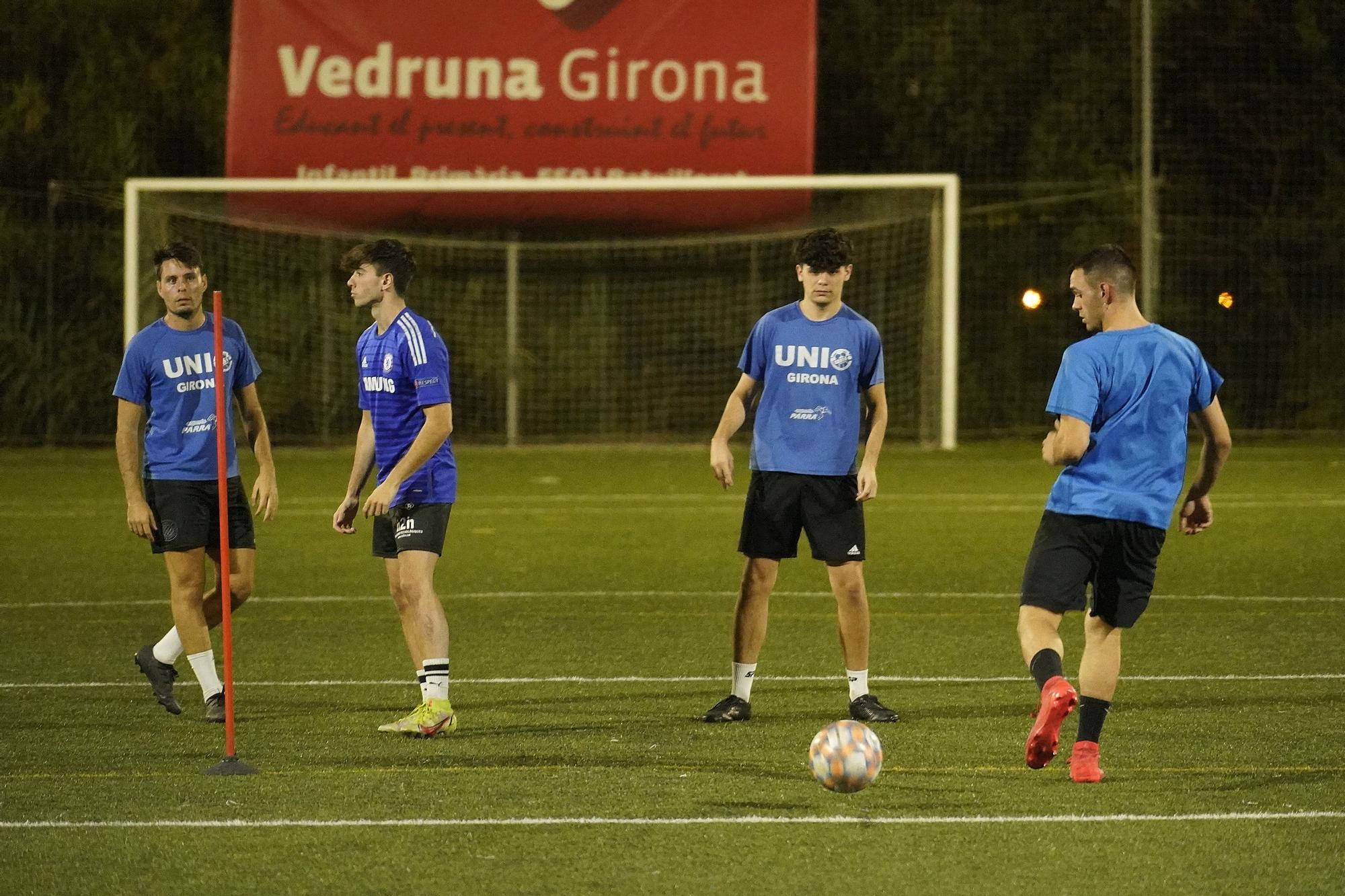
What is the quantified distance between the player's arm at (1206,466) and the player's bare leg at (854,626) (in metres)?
1.41

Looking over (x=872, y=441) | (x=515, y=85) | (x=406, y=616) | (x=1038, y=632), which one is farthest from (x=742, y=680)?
(x=515, y=85)

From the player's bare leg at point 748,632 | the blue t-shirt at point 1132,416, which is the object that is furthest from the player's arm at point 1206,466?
the player's bare leg at point 748,632

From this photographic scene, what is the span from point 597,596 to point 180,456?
159 inches

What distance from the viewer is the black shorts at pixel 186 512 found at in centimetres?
735

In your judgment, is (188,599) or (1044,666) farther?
(188,599)

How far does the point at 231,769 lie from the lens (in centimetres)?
614

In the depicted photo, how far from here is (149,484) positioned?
7.44 meters

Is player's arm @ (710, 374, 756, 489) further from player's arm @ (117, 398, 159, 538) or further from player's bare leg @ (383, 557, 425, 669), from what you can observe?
player's arm @ (117, 398, 159, 538)

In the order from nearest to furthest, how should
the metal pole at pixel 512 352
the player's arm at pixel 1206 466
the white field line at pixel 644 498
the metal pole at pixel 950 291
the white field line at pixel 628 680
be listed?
the player's arm at pixel 1206 466
the white field line at pixel 628 680
the white field line at pixel 644 498
the metal pole at pixel 950 291
the metal pole at pixel 512 352

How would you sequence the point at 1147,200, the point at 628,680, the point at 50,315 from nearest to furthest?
the point at 628,680 → the point at 1147,200 → the point at 50,315

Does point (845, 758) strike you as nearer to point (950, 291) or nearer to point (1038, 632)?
point (1038, 632)

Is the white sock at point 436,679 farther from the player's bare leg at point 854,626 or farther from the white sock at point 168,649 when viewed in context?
the player's bare leg at point 854,626

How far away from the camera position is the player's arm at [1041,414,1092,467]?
576cm

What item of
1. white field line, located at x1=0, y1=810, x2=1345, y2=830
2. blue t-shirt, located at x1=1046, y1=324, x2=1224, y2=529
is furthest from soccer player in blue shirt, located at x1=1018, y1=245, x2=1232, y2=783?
white field line, located at x1=0, y1=810, x2=1345, y2=830
